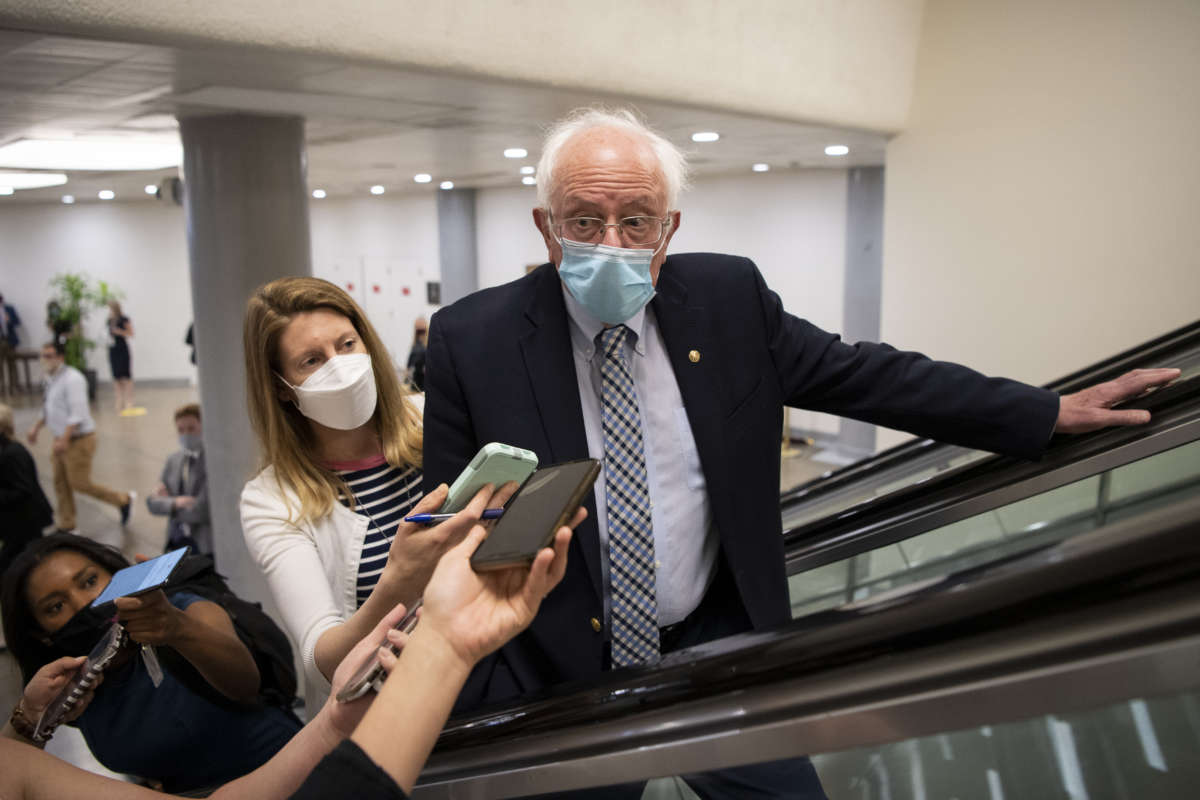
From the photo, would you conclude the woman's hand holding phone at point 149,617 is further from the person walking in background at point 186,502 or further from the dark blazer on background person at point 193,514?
the dark blazer on background person at point 193,514

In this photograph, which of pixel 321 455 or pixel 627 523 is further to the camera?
pixel 321 455

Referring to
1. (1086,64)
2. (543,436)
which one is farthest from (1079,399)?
(1086,64)

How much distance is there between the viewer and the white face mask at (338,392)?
7.51 ft

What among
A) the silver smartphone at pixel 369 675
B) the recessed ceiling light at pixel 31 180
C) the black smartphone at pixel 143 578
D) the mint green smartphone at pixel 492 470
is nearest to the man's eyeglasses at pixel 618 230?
the mint green smartphone at pixel 492 470

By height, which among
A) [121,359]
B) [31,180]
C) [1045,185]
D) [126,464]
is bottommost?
[126,464]

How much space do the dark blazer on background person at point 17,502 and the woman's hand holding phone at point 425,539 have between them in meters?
5.69

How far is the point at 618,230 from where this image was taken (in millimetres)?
1934

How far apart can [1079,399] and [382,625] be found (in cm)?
155

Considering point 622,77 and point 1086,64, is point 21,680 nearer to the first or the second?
point 622,77

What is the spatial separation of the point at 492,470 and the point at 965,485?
3.96 ft

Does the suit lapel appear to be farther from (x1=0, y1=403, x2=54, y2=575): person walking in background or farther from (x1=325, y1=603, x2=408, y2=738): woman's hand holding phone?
(x1=0, y1=403, x2=54, y2=575): person walking in background

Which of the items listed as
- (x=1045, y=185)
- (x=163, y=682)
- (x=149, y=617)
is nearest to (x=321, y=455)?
(x=149, y=617)

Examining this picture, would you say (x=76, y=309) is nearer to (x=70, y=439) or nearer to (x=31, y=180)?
(x=31, y=180)

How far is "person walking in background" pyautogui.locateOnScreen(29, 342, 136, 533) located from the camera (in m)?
9.11
